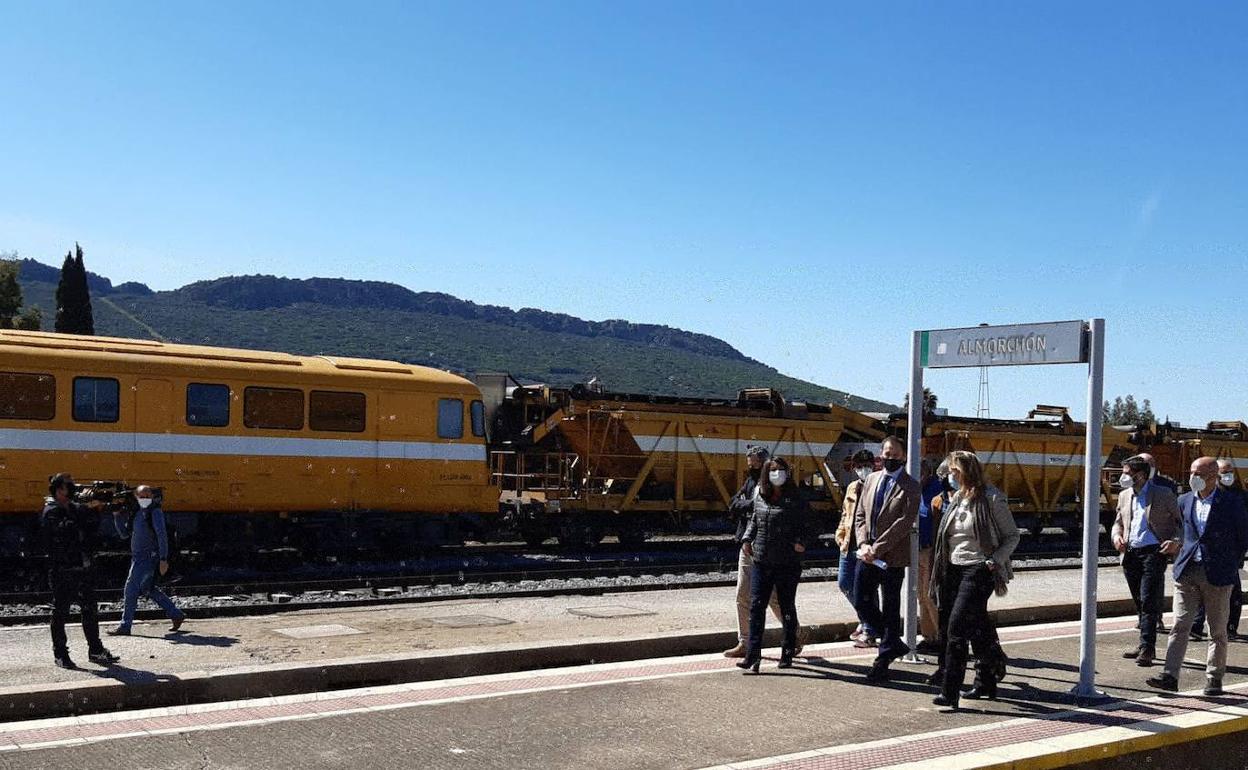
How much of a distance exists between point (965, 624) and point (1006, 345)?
7.76ft

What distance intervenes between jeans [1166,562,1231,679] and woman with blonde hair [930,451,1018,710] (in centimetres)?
164

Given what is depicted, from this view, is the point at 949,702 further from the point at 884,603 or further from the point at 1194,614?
the point at 1194,614

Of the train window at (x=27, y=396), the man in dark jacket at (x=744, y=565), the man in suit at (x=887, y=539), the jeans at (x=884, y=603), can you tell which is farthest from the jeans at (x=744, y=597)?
the train window at (x=27, y=396)

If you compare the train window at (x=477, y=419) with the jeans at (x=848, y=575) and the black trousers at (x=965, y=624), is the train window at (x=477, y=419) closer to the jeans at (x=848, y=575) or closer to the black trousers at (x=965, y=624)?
the jeans at (x=848, y=575)

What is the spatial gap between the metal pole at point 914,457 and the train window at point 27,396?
12.2 metres

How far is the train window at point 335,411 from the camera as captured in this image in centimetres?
1773

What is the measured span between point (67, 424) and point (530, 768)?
1221 cm

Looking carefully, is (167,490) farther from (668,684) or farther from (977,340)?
(977,340)

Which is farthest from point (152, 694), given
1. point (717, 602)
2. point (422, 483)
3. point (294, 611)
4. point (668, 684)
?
point (422, 483)

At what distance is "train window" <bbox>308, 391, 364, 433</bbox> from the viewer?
17734 mm

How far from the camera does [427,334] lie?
171500 mm

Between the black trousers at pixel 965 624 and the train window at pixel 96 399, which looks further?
the train window at pixel 96 399

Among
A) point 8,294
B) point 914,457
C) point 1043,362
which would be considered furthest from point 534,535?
point 8,294

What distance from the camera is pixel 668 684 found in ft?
27.3
